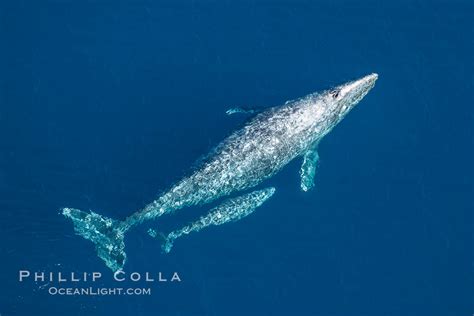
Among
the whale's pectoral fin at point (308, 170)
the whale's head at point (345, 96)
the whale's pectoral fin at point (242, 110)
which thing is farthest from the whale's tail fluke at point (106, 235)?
the whale's head at point (345, 96)

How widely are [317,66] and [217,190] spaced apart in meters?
8.04

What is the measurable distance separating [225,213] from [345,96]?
7047 millimetres

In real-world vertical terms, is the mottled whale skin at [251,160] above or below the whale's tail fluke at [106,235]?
above

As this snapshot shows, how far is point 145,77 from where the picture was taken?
2802cm

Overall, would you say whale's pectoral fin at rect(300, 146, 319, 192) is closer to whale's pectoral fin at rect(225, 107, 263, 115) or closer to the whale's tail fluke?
whale's pectoral fin at rect(225, 107, 263, 115)

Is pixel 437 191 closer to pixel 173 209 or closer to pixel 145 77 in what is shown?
pixel 173 209

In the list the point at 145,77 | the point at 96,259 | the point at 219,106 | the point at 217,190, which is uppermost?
the point at 145,77

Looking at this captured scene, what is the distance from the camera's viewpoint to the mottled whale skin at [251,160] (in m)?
24.0

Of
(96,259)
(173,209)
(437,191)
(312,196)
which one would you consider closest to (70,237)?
(96,259)

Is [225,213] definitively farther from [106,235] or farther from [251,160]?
[106,235]

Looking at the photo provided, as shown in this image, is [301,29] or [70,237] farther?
[301,29]

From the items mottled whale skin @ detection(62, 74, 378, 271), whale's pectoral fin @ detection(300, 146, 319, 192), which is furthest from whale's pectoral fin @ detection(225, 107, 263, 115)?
whale's pectoral fin @ detection(300, 146, 319, 192)

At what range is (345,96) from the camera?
26.9 m

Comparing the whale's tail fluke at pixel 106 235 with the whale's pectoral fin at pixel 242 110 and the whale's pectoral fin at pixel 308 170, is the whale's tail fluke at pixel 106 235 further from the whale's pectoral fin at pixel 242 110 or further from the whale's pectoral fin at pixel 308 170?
the whale's pectoral fin at pixel 308 170
